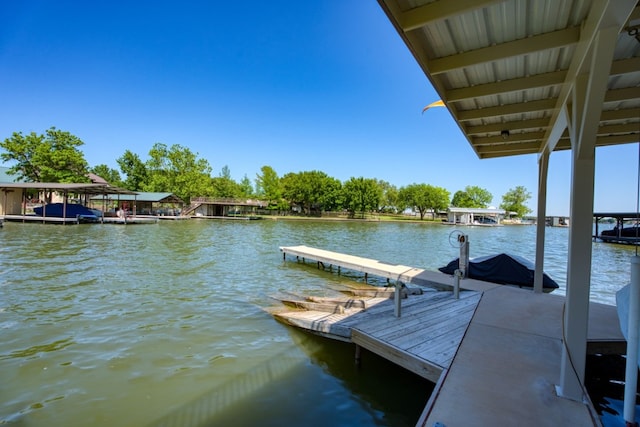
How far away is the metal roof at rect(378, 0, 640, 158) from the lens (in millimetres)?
2408

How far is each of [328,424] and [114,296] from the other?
7.46 m

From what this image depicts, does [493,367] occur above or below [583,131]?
below

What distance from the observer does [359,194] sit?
225 feet

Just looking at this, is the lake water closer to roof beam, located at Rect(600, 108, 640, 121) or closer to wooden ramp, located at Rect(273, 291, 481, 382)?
→ wooden ramp, located at Rect(273, 291, 481, 382)

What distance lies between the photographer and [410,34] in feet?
10.0

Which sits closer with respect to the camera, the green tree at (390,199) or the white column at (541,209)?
the white column at (541,209)

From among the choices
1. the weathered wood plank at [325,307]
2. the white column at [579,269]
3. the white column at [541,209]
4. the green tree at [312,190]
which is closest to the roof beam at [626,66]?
the white column at [579,269]

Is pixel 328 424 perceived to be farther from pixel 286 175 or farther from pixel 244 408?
pixel 286 175

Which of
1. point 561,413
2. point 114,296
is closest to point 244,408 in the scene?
point 561,413

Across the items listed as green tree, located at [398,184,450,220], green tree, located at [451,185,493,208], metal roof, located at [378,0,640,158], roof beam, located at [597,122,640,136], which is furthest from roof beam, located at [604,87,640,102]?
green tree, located at [451,185,493,208]

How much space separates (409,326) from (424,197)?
257 feet

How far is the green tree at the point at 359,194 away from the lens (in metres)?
68.5

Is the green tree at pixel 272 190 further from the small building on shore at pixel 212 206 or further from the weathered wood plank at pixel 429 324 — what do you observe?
the weathered wood plank at pixel 429 324

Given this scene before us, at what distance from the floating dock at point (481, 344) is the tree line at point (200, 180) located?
1791 inches
